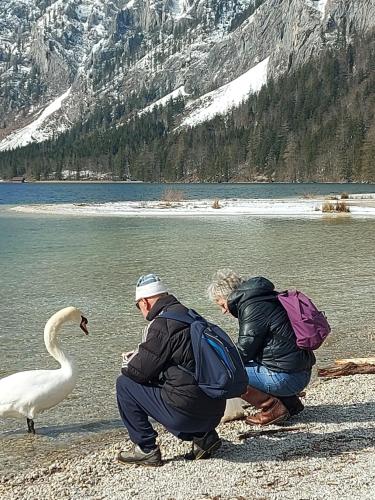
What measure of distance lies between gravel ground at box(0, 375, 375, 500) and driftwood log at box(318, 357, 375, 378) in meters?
1.73

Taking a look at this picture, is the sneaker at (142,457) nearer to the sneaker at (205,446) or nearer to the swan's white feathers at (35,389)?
the sneaker at (205,446)

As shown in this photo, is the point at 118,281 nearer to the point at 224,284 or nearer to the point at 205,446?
the point at 224,284

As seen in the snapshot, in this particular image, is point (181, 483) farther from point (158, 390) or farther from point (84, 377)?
point (84, 377)

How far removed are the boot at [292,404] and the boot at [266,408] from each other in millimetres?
82

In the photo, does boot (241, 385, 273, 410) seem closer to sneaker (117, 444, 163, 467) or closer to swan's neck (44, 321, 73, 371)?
sneaker (117, 444, 163, 467)

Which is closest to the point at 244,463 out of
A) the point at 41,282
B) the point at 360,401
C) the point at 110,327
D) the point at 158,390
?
the point at 158,390

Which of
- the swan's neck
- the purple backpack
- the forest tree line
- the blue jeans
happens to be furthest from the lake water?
the forest tree line

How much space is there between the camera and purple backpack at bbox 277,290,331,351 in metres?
6.15

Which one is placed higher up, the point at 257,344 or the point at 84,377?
the point at 257,344

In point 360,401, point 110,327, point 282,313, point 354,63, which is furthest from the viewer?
point 354,63

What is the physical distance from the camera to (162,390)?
5.39 metres

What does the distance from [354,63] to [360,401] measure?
20193 centimetres

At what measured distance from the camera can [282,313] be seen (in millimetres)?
6207

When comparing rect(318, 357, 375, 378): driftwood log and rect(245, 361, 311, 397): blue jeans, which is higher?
rect(245, 361, 311, 397): blue jeans
